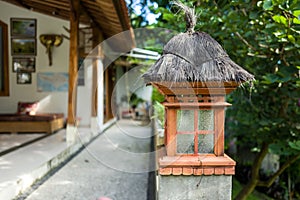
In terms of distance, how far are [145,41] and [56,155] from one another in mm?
7106

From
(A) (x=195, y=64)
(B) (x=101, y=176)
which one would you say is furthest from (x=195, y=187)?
(B) (x=101, y=176)

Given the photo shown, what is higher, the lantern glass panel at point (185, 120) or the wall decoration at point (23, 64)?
the wall decoration at point (23, 64)

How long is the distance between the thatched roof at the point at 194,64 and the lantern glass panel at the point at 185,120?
0.92ft

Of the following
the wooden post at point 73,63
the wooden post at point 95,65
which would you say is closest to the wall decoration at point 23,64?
the wooden post at point 95,65

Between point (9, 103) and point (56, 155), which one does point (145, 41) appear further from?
point (56, 155)

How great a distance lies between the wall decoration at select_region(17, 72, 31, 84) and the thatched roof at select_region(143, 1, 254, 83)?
6.59 metres

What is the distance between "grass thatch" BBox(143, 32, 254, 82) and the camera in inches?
80.0

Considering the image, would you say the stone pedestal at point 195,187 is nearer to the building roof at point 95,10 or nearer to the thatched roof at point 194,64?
the thatched roof at point 194,64

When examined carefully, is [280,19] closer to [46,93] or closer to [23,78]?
[46,93]

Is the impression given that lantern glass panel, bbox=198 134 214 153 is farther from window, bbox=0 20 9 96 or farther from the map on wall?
window, bbox=0 20 9 96

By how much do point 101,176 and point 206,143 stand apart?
2.15 m

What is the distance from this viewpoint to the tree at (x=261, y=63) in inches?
132

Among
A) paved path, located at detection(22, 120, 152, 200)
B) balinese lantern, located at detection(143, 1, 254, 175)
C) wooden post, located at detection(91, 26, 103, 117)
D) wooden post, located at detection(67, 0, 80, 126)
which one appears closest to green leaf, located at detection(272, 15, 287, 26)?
balinese lantern, located at detection(143, 1, 254, 175)

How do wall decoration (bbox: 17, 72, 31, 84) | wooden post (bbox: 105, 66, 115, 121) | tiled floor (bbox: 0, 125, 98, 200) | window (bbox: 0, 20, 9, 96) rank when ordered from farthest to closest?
wooden post (bbox: 105, 66, 115, 121), wall decoration (bbox: 17, 72, 31, 84), window (bbox: 0, 20, 9, 96), tiled floor (bbox: 0, 125, 98, 200)
